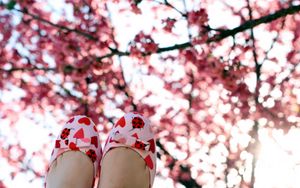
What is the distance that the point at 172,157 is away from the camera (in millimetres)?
3656

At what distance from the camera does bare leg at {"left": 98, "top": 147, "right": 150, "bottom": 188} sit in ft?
6.09

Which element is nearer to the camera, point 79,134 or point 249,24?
point 79,134

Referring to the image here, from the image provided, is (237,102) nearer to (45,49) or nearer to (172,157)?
(172,157)

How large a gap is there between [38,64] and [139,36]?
35.9 inches

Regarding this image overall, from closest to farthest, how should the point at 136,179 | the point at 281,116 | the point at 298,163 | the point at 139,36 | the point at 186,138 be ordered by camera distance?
the point at 136,179, the point at 139,36, the point at 281,116, the point at 298,163, the point at 186,138

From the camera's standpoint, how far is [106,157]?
6.33ft

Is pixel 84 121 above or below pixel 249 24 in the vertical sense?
below

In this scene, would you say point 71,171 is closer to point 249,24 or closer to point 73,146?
point 73,146

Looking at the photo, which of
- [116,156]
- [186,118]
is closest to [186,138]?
[186,118]

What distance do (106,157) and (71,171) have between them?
0.41 feet

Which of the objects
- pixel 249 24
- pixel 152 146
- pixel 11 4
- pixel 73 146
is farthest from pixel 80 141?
pixel 11 4

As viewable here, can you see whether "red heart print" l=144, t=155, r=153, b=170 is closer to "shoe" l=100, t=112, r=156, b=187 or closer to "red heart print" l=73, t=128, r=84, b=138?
→ "shoe" l=100, t=112, r=156, b=187

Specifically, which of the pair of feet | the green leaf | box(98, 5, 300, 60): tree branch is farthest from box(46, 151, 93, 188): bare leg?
the green leaf

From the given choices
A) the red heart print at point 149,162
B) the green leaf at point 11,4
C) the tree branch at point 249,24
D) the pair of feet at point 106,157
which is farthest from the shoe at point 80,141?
the green leaf at point 11,4
